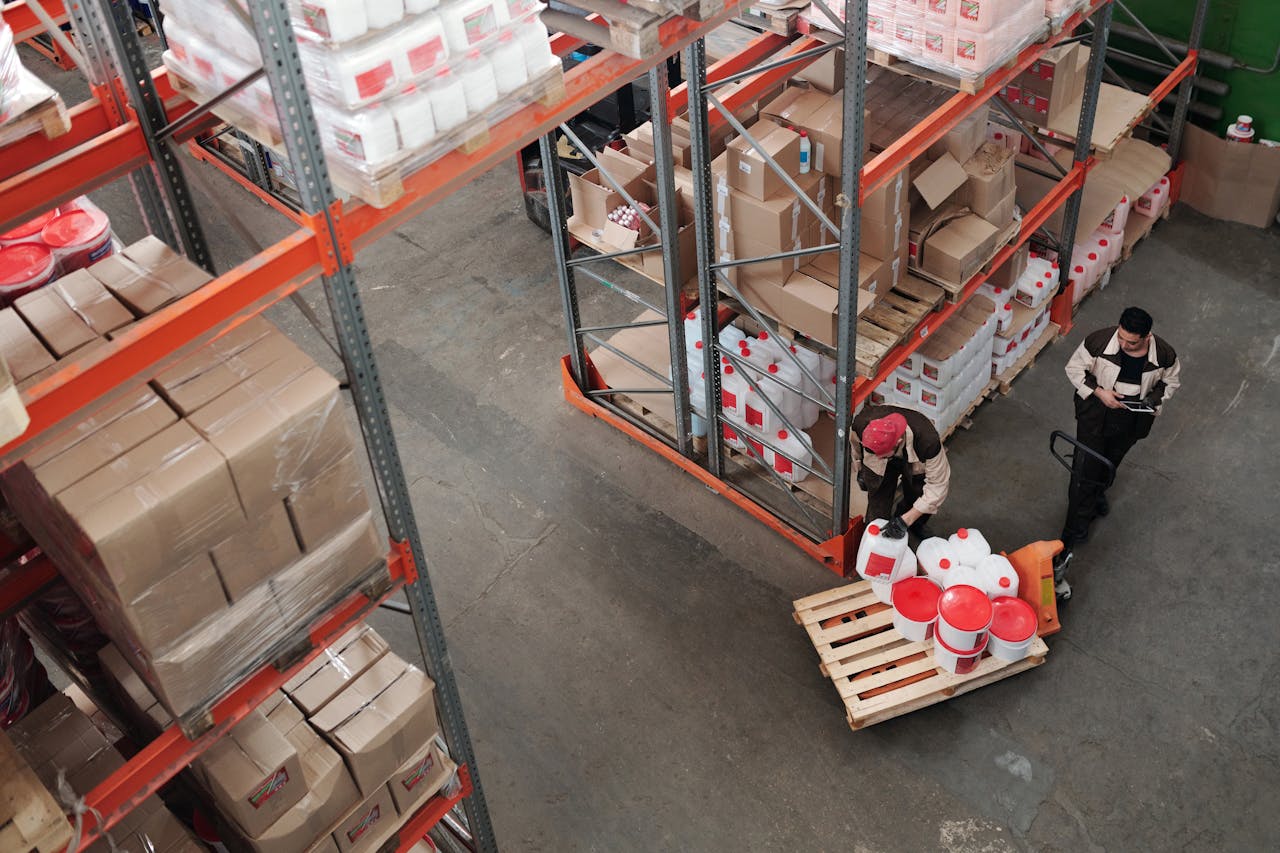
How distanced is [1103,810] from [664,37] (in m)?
4.87

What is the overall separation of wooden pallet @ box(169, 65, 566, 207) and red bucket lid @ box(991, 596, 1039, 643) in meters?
4.30

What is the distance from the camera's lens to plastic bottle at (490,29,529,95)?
4.16 m

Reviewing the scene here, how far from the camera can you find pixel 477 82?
162 inches

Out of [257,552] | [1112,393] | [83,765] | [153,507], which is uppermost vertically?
[153,507]

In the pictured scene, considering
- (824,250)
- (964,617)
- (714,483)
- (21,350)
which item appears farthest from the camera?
(714,483)

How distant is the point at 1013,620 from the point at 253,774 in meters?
4.45

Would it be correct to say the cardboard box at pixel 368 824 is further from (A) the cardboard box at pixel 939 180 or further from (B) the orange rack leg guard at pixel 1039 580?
(A) the cardboard box at pixel 939 180

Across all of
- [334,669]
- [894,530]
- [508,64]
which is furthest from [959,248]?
[334,669]

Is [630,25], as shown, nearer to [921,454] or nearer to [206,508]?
[206,508]

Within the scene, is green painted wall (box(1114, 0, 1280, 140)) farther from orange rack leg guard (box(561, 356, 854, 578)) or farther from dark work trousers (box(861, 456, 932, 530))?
orange rack leg guard (box(561, 356, 854, 578))

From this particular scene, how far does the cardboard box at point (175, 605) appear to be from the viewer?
382cm

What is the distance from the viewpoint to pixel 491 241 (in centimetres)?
1105

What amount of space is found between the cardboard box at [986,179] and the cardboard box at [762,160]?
59.1 inches

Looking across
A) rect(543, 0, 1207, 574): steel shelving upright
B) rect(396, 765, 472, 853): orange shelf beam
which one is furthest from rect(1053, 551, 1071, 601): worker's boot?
rect(396, 765, 472, 853): orange shelf beam
